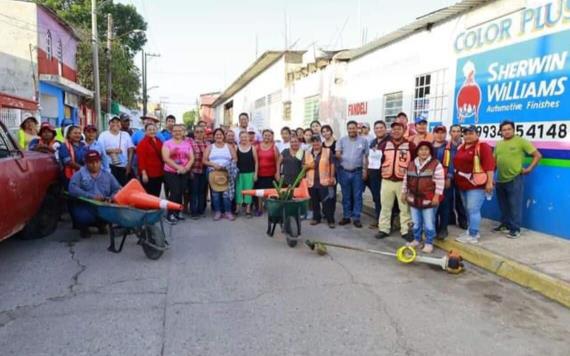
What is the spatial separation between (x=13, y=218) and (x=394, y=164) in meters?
5.00

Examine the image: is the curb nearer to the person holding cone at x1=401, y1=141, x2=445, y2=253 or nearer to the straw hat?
the person holding cone at x1=401, y1=141, x2=445, y2=253

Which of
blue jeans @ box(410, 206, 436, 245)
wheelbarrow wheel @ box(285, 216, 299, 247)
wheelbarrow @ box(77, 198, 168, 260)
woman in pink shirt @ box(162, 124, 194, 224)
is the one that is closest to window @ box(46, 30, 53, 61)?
woman in pink shirt @ box(162, 124, 194, 224)

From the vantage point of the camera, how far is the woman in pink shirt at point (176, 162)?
779 cm

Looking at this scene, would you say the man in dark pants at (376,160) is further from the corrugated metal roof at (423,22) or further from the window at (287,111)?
the window at (287,111)

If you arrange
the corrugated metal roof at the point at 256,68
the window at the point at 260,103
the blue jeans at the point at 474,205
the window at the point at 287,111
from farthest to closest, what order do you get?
1. the window at the point at 260,103
2. the corrugated metal roof at the point at 256,68
3. the window at the point at 287,111
4. the blue jeans at the point at 474,205

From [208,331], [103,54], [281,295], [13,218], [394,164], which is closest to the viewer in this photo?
[208,331]

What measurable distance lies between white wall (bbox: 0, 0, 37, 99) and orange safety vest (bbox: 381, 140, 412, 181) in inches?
690

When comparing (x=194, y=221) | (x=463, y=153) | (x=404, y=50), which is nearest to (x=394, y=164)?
(x=463, y=153)

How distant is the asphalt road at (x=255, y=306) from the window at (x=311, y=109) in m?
10.5

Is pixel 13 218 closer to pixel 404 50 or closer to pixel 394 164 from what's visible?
pixel 394 164

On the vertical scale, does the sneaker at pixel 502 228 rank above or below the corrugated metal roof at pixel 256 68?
below

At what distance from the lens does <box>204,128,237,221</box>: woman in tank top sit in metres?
8.09

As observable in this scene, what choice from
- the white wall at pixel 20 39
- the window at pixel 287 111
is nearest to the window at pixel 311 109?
the window at pixel 287 111

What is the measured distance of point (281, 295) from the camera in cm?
448
